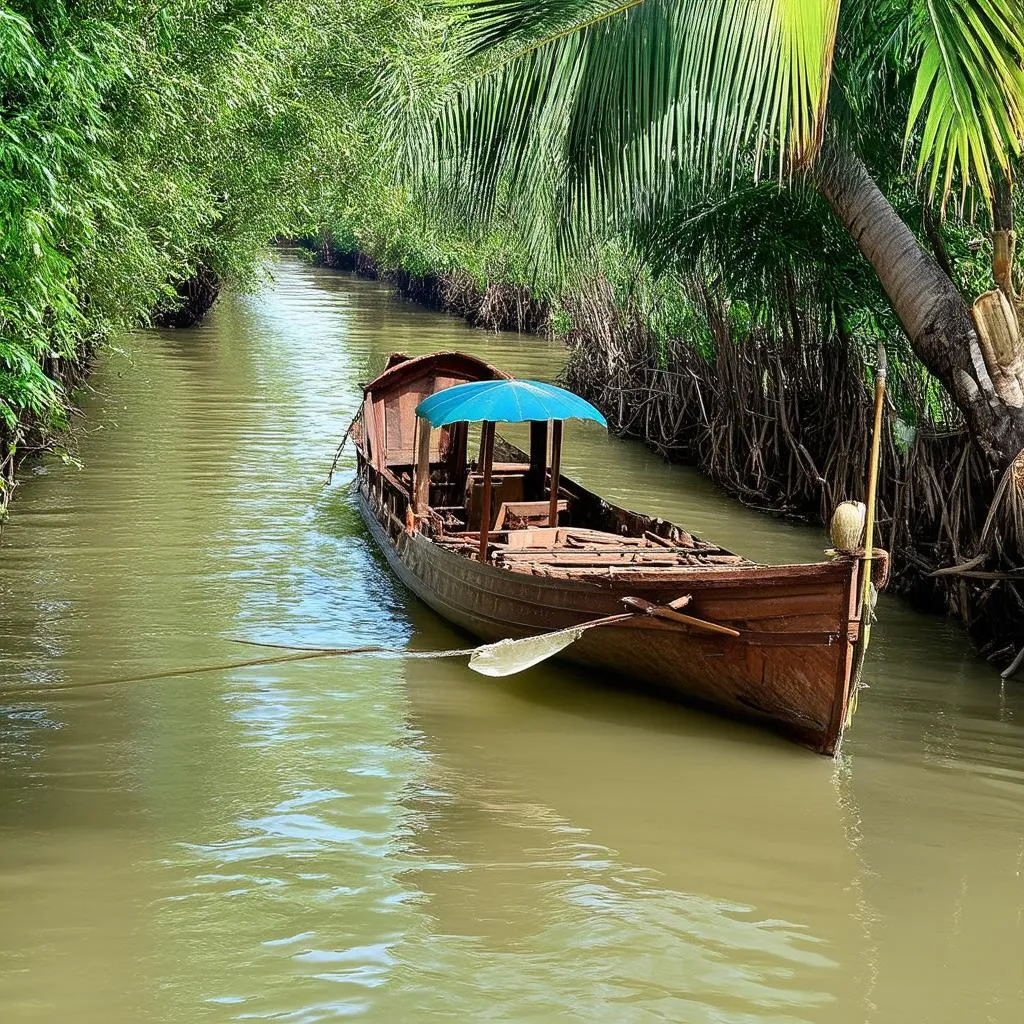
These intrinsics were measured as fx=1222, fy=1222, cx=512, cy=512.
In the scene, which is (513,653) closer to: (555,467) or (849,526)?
(849,526)

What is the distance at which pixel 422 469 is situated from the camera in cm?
1076

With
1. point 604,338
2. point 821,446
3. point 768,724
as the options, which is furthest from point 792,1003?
point 604,338

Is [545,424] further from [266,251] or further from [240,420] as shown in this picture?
[266,251]

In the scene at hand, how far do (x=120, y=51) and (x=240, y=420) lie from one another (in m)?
10.5

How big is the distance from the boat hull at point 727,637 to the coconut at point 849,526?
0.43ft

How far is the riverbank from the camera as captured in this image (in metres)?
9.27

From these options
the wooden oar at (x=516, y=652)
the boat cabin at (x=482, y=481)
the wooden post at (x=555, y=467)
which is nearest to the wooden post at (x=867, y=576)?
the wooden oar at (x=516, y=652)

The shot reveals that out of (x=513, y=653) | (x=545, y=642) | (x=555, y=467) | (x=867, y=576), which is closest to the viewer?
(x=867, y=576)

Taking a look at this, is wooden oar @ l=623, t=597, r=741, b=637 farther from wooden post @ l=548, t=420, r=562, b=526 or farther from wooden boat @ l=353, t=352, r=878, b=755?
wooden post @ l=548, t=420, r=562, b=526

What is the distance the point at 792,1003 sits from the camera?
4.95m

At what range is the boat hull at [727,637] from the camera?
710 centimetres

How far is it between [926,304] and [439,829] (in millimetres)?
5344

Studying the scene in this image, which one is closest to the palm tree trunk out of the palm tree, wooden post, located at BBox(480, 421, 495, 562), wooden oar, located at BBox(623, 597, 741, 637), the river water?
the palm tree

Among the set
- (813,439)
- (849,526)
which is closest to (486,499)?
(849,526)
